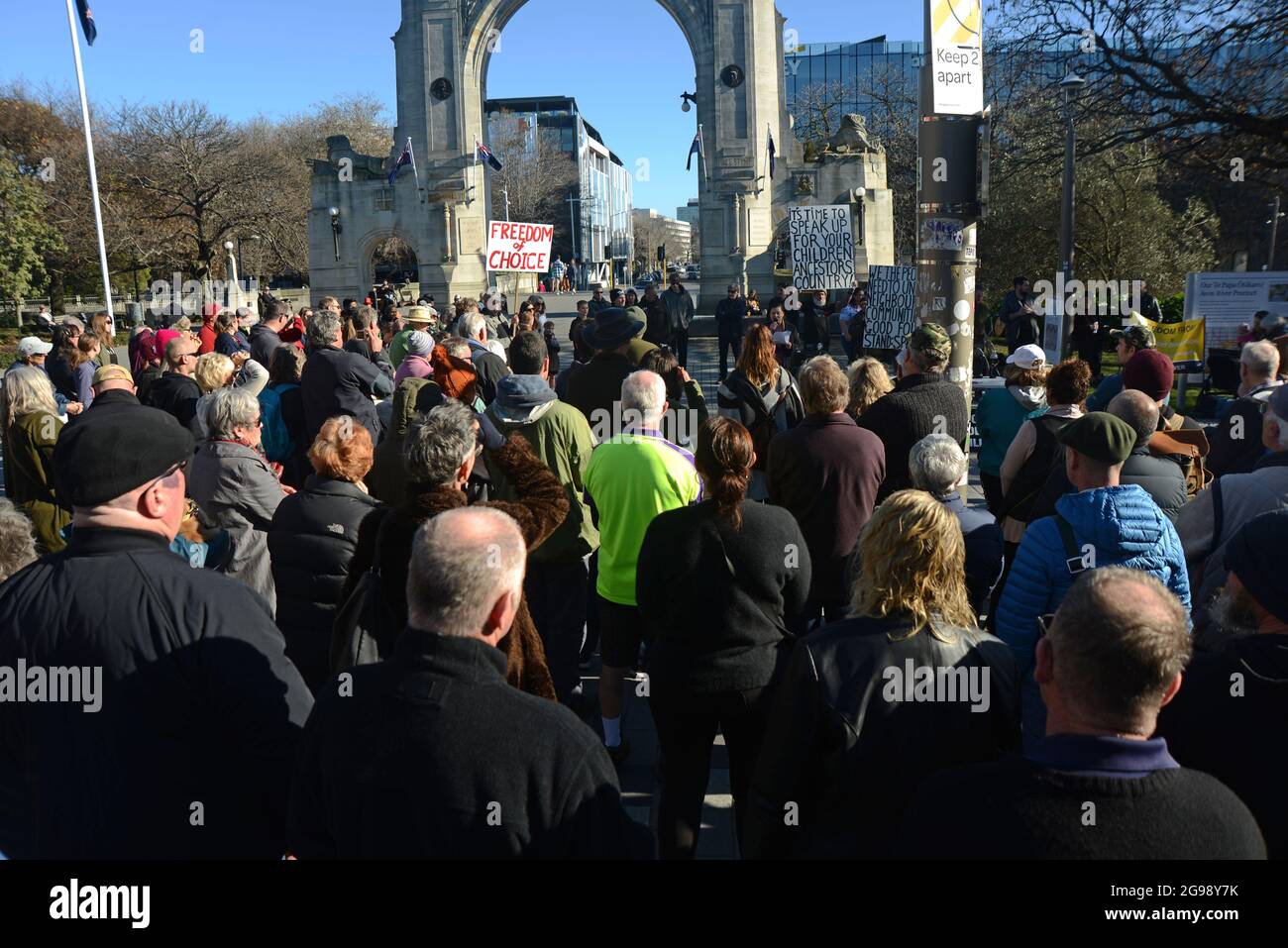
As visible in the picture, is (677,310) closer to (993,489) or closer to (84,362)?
(84,362)

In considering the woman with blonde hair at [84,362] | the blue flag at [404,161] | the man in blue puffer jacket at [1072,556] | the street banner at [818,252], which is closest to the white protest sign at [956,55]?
the man in blue puffer jacket at [1072,556]

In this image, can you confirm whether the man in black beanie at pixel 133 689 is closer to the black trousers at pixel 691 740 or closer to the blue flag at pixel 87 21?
the black trousers at pixel 691 740

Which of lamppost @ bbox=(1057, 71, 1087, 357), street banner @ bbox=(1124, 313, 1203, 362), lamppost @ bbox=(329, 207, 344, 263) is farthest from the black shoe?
lamppost @ bbox=(329, 207, 344, 263)

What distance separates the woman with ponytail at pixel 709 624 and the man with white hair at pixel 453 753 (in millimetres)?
1413

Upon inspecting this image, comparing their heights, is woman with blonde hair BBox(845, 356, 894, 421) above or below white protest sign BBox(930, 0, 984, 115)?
below

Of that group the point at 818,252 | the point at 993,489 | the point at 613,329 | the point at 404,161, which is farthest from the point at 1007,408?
the point at 404,161

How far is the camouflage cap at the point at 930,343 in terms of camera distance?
621 cm

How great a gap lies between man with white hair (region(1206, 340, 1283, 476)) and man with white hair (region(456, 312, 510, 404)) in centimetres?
476

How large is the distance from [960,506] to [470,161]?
3670cm

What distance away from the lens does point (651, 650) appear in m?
4.00

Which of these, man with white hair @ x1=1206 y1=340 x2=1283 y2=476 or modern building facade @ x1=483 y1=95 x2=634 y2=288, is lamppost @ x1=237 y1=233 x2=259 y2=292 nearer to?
modern building facade @ x1=483 y1=95 x2=634 y2=288

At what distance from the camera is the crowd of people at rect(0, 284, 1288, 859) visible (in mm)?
2166

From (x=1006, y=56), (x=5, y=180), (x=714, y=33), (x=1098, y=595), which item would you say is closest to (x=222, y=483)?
(x=1098, y=595)

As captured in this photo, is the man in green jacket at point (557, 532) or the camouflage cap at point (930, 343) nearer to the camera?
the man in green jacket at point (557, 532)
